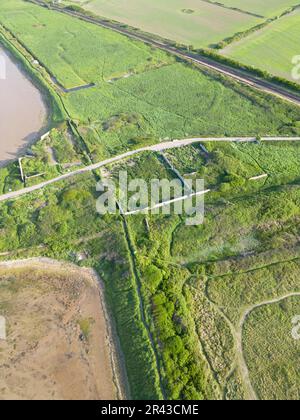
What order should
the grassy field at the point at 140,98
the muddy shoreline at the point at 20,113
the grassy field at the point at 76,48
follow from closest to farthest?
1. the muddy shoreline at the point at 20,113
2. the grassy field at the point at 140,98
3. the grassy field at the point at 76,48

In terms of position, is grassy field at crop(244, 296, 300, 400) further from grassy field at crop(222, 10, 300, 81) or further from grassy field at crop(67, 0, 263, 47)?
grassy field at crop(67, 0, 263, 47)

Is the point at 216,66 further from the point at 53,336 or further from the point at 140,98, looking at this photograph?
the point at 53,336

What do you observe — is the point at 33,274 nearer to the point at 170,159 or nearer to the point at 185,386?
the point at 185,386

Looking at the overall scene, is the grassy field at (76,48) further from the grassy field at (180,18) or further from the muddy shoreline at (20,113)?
the grassy field at (180,18)

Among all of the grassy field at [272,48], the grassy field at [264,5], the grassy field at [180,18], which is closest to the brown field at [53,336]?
the grassy field at [272,48]

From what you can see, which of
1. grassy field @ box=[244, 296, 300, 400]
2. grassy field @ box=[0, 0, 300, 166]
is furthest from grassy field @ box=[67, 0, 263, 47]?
grassy field @ box=[244, 296, 300, 400]
